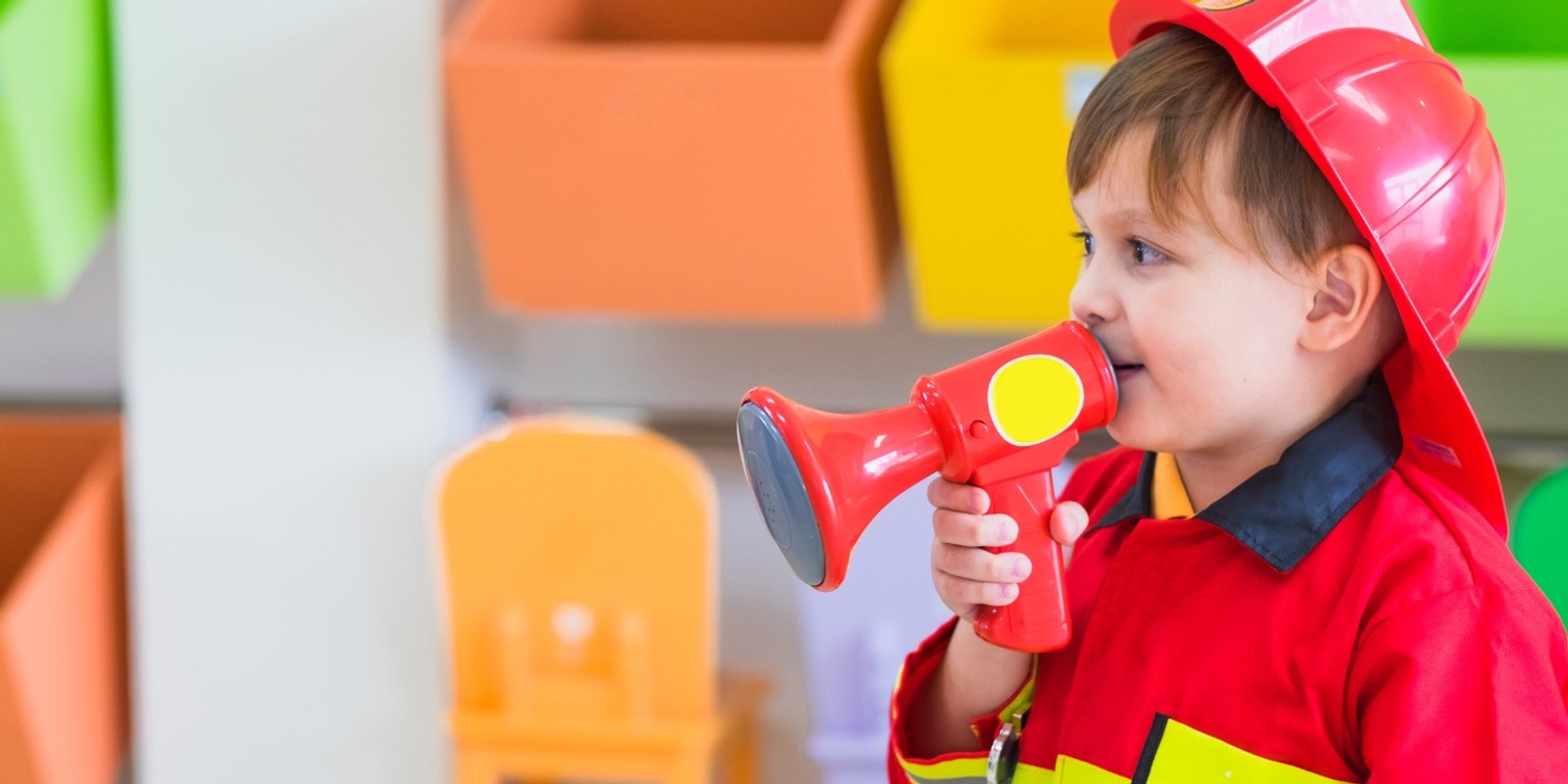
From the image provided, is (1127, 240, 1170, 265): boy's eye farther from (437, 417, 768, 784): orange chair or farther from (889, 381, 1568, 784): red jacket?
(437, 417, 768, 784): orange chair

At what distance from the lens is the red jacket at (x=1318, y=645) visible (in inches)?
32.0

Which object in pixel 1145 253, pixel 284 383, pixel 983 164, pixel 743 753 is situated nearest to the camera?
pixel 1145 253

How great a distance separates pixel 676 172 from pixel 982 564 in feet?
3.07

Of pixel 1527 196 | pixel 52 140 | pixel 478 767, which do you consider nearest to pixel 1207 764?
pixel 1527 196

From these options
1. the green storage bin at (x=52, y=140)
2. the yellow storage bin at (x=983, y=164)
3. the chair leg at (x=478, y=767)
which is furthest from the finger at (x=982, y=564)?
the green storage bin at (x=52, y=140)

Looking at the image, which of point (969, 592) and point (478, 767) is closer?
point (969, 592)

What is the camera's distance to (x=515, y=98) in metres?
1.80

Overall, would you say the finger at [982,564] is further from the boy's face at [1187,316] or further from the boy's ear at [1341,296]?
the boy's ear at [1341,296]

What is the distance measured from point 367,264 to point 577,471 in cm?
40

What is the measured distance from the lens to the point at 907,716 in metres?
1.15

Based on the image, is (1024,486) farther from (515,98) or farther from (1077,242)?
(515,98)

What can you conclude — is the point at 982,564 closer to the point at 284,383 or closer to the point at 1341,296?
the point at 1341,296

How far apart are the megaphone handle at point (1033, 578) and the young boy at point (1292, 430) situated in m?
0.01

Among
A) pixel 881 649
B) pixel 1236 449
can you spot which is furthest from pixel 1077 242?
pixel 1236 449
